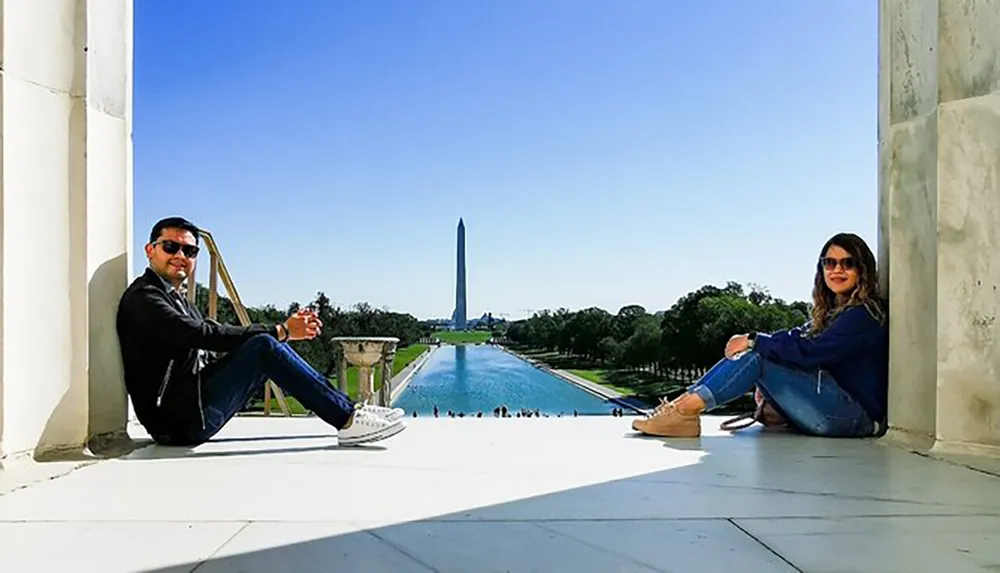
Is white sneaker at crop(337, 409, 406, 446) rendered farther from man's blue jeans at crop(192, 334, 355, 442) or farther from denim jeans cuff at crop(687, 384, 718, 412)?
denim jeans cuff at crop(687, 384, 718, 412)

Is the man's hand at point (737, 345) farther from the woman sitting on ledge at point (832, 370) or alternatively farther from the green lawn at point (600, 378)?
the green lawn at point (600, 378)

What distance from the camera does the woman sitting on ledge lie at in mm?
5090

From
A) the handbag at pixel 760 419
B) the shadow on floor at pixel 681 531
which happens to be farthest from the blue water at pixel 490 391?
the shadow on floor at pixel 681 531

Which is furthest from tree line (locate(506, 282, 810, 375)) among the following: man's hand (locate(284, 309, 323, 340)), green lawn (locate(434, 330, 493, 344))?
green lawn (locate(434, 330, 493, 344))

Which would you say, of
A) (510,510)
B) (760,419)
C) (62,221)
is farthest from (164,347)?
(760,419)

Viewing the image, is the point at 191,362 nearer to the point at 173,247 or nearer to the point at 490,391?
the point at 173,247

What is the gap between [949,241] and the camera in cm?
466

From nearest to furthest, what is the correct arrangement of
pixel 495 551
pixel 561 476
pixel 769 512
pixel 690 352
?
pixel 495 551
pixel 769 512
pixel 561 476
pixel 690 352

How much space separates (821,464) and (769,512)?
1.22 metres

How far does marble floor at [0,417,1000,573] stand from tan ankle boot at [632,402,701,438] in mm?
331

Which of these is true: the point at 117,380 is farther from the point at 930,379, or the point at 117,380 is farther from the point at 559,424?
the point at 930,379

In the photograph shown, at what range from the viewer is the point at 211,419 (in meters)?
4.83

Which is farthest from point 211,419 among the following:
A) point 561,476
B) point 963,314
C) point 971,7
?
point 971,7

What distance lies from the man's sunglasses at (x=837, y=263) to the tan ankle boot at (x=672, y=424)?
4.37 ft
